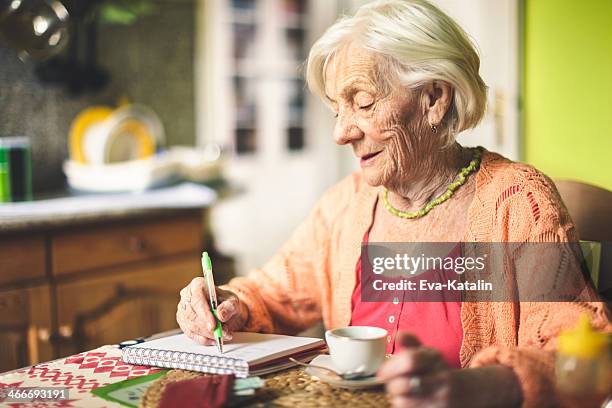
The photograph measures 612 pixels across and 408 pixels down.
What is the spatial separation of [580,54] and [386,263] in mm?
1195

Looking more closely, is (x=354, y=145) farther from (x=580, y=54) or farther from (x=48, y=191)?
(x=48, y=191)

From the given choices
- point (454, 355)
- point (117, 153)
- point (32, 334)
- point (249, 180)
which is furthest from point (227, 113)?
point (454, 355)

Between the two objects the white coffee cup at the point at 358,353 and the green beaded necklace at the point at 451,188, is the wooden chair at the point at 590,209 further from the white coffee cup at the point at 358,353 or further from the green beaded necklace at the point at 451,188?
the white coffee cup at the point at 358,353

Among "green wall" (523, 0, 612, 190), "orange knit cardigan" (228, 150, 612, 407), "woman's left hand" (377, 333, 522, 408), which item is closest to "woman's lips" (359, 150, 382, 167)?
"orange knit cardigan" (228, 150, 612, 407)

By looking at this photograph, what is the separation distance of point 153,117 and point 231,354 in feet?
7.02

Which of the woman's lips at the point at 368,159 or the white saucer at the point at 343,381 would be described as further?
the woman's lips at the point at 368,159

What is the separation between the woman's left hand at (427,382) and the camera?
88 cm

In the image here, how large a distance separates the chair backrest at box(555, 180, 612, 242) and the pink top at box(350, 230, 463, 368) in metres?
0.33

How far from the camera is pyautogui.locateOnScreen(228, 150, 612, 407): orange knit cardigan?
3.64ft

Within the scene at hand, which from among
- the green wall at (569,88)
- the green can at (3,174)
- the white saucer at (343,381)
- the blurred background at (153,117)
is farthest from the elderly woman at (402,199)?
the green can at (3,174)

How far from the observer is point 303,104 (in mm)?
4480

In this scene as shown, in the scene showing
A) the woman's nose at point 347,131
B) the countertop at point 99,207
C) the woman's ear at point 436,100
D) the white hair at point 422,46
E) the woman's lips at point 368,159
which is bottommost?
the countertop at point 99,207

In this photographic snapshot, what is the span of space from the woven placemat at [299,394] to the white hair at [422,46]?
0.63m

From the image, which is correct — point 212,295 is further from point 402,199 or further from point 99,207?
point 99,207
